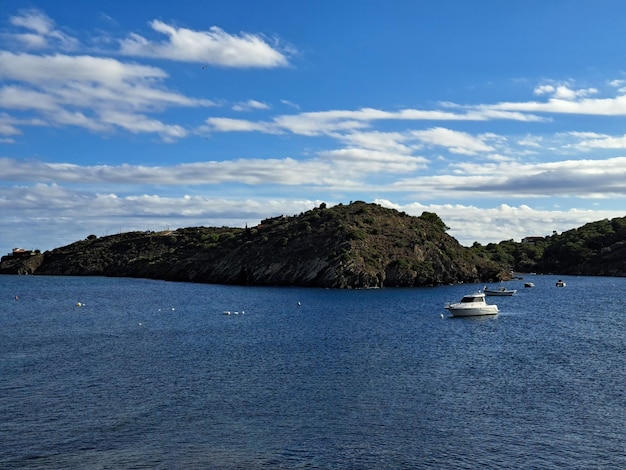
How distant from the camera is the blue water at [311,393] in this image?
1388 inches

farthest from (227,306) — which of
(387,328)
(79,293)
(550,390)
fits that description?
(550,390)

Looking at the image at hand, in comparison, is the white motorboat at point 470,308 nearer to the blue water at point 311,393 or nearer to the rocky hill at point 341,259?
the blue water at point 311,393

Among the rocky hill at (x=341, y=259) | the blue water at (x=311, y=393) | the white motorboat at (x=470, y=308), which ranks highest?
the rocky hill at (x=341, y=259)

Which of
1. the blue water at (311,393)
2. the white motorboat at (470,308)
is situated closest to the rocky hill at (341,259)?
the white motorboat at (470,308)

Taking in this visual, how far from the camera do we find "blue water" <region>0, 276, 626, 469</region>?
35.2 metres

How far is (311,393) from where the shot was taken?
48500 millimetres

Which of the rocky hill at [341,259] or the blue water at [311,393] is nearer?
the blue water at [311,393]

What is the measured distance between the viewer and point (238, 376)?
5481 centimetres

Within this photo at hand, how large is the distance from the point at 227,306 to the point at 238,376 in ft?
216

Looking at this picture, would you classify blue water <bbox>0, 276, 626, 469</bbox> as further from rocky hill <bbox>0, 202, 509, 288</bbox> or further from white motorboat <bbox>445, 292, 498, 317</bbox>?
rocky hill <bbox>0, 202, 509, 288</bbox>

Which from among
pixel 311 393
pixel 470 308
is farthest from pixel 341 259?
pixel 311 393

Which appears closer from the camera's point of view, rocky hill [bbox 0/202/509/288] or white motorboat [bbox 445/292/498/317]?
white motorboat [bbox 445/292/498/317]

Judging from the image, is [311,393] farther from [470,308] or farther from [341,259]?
[341,259]

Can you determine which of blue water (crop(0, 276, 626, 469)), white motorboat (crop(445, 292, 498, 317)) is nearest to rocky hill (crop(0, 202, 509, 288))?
white motorboat (crop(445, 292, 498, 317))
